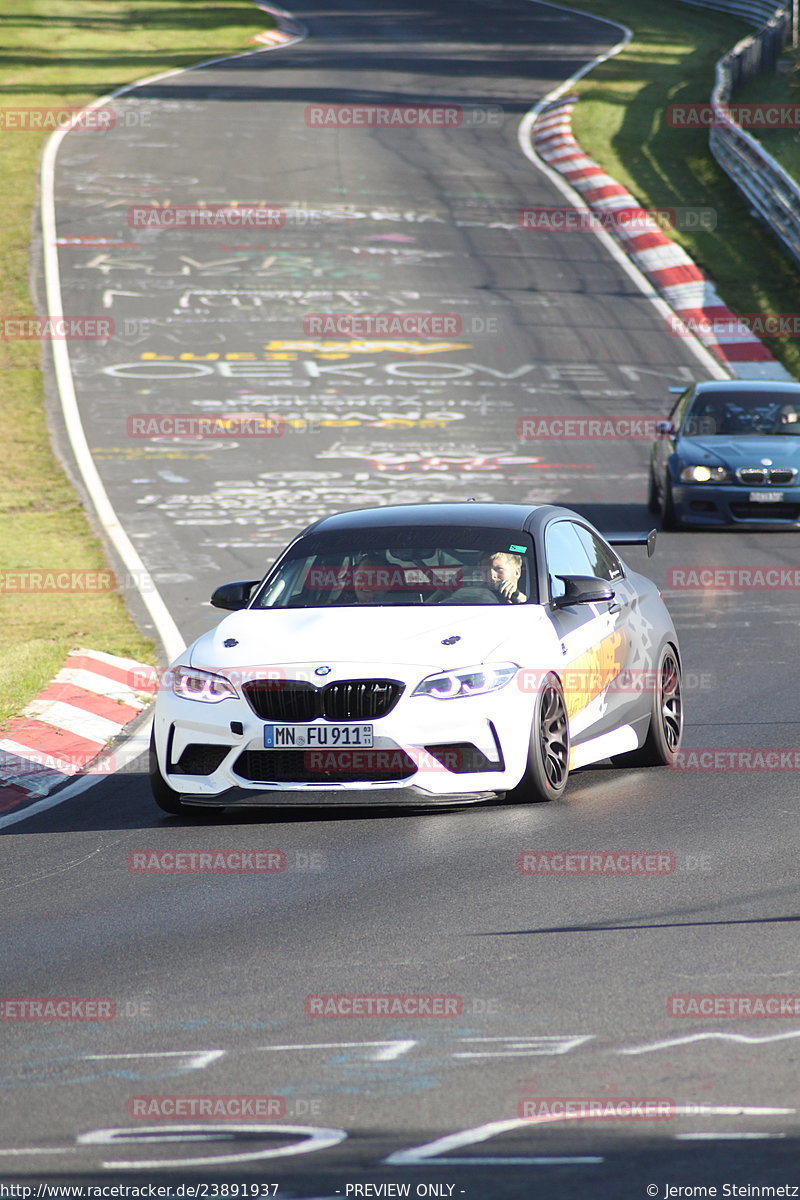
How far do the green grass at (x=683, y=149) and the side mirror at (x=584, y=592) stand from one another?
19.7m

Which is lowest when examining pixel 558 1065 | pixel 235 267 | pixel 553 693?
pixel 235 267

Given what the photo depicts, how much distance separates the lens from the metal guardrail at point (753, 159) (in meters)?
34.4

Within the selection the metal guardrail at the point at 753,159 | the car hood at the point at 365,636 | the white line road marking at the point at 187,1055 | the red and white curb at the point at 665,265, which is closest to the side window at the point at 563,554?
the car hood at the point at 365,636

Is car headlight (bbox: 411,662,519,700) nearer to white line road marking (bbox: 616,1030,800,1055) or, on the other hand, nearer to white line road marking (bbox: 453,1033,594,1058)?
white line road marking (bbox: 453,1033,594,1058)

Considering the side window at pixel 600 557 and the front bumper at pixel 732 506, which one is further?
the front bumper at pixel 732 506

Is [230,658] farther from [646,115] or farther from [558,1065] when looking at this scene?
[646,115]

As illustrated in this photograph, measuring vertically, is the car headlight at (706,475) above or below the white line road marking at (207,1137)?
below

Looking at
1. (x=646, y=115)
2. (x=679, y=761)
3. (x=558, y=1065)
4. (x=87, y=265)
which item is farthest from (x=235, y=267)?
(x=558, y=1065)

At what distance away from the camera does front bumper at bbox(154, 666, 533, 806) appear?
9023 millimetres

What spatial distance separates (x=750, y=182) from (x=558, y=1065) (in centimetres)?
3422

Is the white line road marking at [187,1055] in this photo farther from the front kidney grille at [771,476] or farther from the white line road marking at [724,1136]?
the front kidney grille at [771,476]

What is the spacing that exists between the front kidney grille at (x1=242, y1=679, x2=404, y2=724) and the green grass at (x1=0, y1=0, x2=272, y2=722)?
3.58 metres

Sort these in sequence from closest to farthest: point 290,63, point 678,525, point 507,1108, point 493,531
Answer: point 507,1108
point 493,531
point 678,525
point 290,63

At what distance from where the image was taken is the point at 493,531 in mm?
10367
